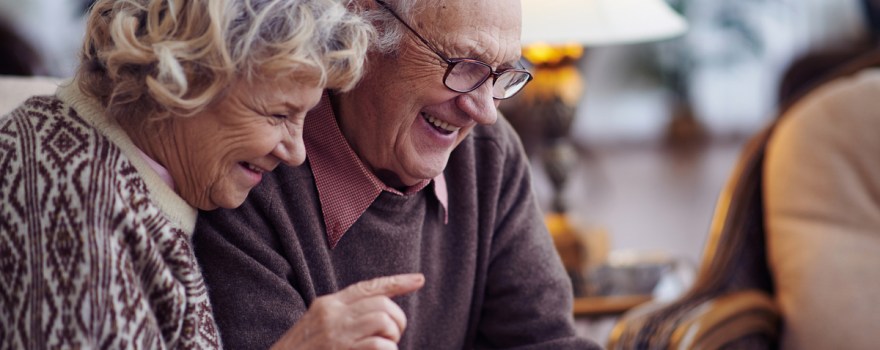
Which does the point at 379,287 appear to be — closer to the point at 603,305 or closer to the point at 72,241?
the point at 72,241

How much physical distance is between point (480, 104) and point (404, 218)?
0.20 metres

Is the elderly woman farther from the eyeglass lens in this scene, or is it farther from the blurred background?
the blurred background

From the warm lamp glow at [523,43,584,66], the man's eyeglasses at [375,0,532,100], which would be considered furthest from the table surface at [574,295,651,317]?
the man's eyeglasses at [375,0,532,100]

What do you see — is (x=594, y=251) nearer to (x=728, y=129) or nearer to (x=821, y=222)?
(x=821, y=222)

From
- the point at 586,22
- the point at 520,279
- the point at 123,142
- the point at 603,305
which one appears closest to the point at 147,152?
the point at 123,142

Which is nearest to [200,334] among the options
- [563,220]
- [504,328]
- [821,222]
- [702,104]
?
[504,328]

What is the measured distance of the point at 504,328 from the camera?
148 cm

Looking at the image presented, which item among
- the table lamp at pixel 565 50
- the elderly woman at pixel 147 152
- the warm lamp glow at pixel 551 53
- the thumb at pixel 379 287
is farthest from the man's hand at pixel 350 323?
the warm lamp glow at pixel 551 53

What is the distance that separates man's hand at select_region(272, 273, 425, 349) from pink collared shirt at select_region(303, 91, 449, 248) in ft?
0.79

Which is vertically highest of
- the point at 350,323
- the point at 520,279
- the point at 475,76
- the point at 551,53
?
the point at 475,76

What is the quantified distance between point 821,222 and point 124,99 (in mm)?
1378

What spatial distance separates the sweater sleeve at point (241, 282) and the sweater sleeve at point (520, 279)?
37 centimetres

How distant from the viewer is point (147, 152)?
1067 millimetres

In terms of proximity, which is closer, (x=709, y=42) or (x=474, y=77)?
(x=474, y=77)
